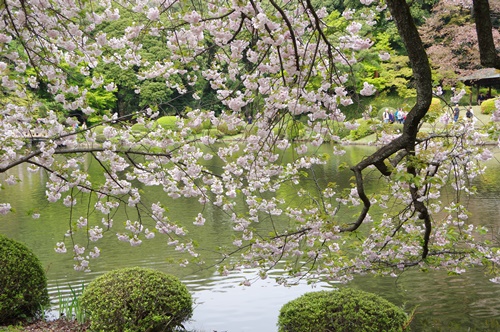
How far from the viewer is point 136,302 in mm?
4949

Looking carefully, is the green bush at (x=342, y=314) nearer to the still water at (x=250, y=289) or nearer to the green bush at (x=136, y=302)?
the green bush at (x=136, y=302)

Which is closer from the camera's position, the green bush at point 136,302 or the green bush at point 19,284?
the green bush at point 136,302

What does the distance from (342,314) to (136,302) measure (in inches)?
69.5

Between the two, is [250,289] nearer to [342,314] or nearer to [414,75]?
[342,314]

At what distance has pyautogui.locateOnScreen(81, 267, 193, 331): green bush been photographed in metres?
4.89

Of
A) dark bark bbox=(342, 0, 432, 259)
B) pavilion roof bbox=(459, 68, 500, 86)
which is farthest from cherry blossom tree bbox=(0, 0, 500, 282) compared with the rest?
pavilion roof bbox=(459, 68, 500, 86)

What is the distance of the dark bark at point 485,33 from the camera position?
11.0 feet

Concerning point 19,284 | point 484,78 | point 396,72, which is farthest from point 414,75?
point 396,72

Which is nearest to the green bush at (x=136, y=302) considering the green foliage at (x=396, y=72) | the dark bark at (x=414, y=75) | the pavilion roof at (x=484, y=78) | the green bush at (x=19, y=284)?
the green bush at (x=19, y=284)

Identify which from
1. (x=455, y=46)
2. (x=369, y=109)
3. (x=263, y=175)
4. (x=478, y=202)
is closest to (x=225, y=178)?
(x=263, y=175)

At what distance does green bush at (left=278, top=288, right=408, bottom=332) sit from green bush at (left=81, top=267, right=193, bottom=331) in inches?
39.2

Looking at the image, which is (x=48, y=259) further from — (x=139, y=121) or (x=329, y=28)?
(x=329, y=28)

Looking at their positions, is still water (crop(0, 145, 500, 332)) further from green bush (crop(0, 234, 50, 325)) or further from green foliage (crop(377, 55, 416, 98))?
green foliage (crop(377, 55, 416, 98))

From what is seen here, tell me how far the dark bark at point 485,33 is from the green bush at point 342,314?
7.14 feet
